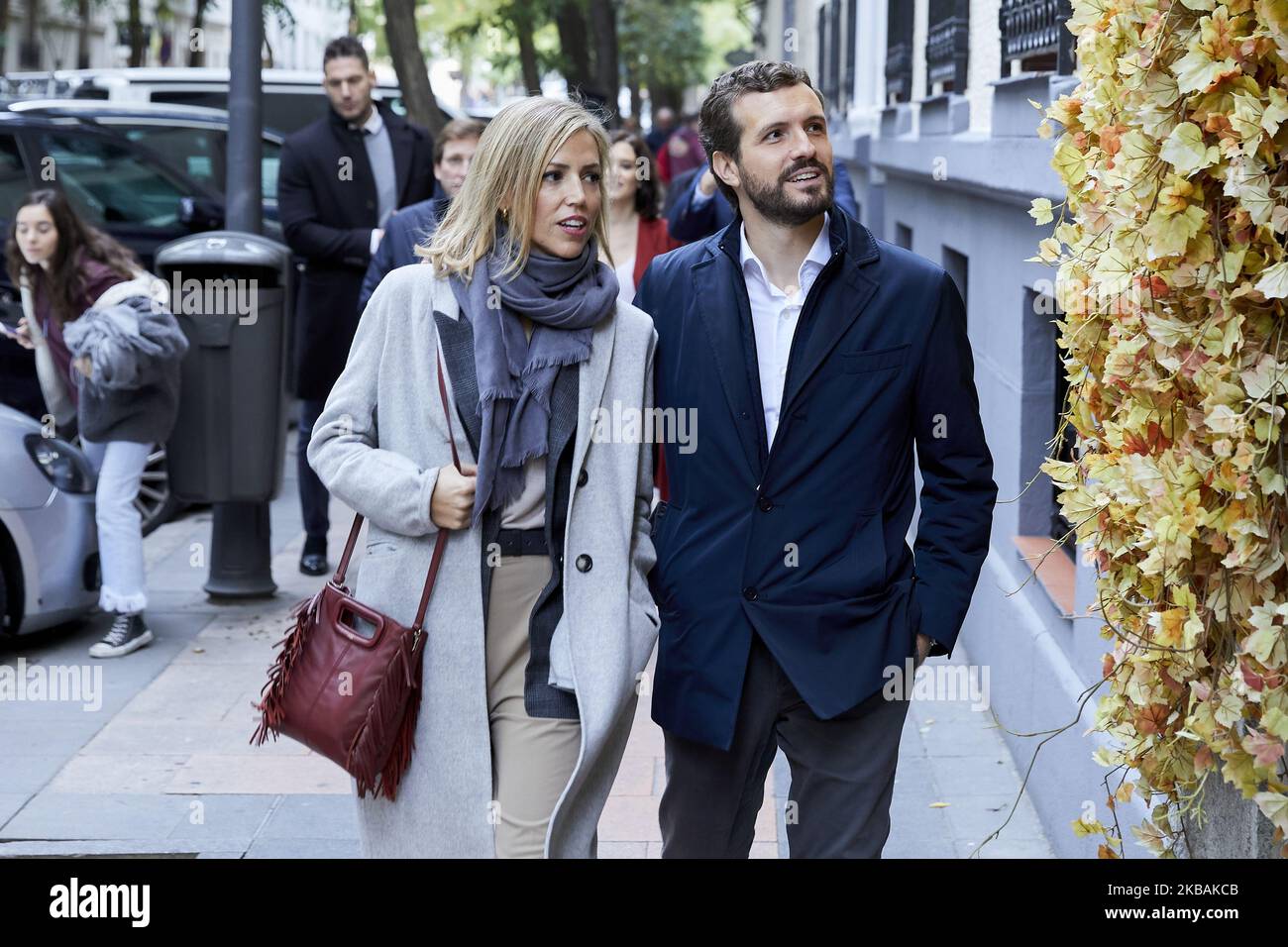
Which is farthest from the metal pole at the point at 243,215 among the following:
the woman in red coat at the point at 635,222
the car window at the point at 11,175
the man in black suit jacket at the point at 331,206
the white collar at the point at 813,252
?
the white collar at the point at 813,252

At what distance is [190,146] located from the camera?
12367mm

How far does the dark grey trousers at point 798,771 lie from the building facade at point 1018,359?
38cm

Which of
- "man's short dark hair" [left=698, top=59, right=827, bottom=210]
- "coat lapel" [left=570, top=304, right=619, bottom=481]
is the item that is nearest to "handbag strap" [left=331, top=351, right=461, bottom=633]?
"coat lapel" [left=570, top=304, right=619, bottom=481]

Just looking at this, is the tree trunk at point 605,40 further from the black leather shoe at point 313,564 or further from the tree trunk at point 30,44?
the black leather shoe at point 313,564

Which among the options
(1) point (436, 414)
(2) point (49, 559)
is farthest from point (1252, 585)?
(2) point (49, 559)

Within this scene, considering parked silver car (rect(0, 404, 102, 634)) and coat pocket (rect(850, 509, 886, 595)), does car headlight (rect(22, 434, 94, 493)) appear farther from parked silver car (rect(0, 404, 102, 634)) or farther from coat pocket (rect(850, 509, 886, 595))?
coat pocket (rect(850, 509, 886, 595))

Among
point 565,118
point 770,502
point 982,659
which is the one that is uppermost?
point 565,118

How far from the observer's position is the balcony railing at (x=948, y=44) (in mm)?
8461

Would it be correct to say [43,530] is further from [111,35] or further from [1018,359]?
[111,35]

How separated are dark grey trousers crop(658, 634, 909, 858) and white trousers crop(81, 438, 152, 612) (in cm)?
398

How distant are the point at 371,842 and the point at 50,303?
467cm

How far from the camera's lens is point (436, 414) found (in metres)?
3.36

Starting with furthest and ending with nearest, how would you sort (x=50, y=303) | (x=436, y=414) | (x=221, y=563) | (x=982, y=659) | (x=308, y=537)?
1. (x=308, y=537)
2. (x=221, y=563)
3. (x=50, y=303)
4. (x=982, y=659)
5. (x=436, y=414)

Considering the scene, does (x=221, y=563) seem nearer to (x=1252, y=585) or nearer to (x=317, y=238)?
(x=317, y=238)
